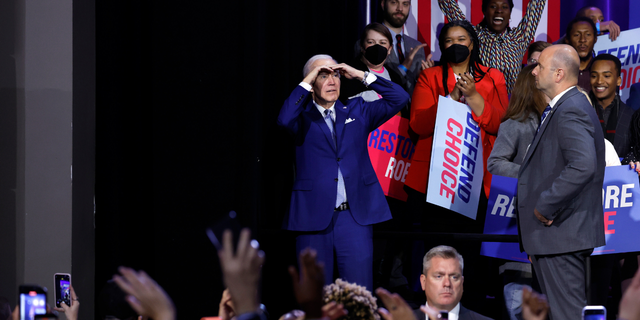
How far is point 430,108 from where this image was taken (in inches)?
147

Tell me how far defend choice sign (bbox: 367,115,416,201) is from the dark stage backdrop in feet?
2.51

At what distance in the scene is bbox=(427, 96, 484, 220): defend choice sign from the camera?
3.52m

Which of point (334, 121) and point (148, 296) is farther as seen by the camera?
point (334, 121)

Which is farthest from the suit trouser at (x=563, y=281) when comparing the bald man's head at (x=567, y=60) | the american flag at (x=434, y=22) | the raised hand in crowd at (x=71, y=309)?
the american flag at (x=434, y=22)

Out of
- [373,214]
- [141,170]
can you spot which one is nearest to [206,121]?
[141,170]

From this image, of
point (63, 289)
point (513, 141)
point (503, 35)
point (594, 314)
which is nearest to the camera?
point (594, 314)

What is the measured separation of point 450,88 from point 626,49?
1329 mm

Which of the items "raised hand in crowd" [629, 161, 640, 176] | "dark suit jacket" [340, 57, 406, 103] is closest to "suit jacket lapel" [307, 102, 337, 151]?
"dark suit jacket" [340, 57, 406, 103]

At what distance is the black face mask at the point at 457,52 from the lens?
3730 mm

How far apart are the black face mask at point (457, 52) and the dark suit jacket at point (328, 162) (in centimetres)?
60

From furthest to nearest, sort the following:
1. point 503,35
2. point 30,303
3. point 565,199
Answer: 1. point 503,35
2. point 565,199
3. point 30,303

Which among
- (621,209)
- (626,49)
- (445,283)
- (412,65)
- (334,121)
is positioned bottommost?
(445,283)

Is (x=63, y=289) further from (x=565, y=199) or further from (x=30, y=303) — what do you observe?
(x=565, y=199)

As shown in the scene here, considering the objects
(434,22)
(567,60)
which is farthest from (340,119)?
(434,22)
